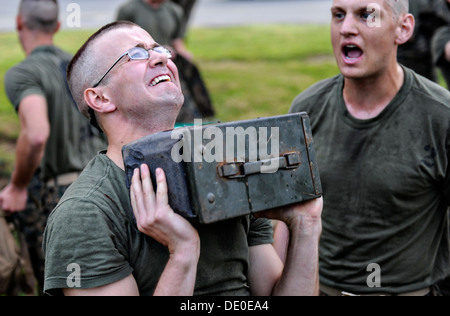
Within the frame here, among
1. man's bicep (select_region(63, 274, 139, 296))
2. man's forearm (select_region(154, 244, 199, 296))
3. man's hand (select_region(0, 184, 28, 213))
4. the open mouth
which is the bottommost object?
man's hand (select_region(0, 184, 28, 213))

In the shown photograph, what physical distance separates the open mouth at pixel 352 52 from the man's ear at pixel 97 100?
143 centimetres

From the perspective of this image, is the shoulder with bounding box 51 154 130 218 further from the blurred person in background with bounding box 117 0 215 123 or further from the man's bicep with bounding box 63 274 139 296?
the blurred person in background with bounding box 117 0 215 123

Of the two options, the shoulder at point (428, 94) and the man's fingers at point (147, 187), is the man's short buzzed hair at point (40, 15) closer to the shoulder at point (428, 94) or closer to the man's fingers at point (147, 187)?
the shoulder at point (428, 94)

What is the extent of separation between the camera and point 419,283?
328cm

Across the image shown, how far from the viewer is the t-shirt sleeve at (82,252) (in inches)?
80.2

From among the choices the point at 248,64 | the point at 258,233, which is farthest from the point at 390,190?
the point at 248,64

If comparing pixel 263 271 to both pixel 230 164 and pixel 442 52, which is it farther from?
pixel 442 52

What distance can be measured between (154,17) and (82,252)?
592cm

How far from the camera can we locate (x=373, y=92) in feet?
10.8

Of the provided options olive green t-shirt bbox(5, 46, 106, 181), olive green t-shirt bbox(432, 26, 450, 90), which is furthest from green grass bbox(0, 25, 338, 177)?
olive green t-shirt bbox(432, 26, 450, 90)

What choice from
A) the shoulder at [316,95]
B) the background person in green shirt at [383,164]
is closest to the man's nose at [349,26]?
the background person in green shirt at [383,164]

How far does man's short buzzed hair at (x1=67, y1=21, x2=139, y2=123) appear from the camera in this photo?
8.16 feet

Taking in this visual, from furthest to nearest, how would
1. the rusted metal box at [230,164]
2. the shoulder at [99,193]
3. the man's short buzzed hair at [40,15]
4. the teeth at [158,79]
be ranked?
the man's short buzzed hair at [40,15]
the teeth at [158,79]
the shoulder at [99,193]
the rusted metal box at [230,164]
